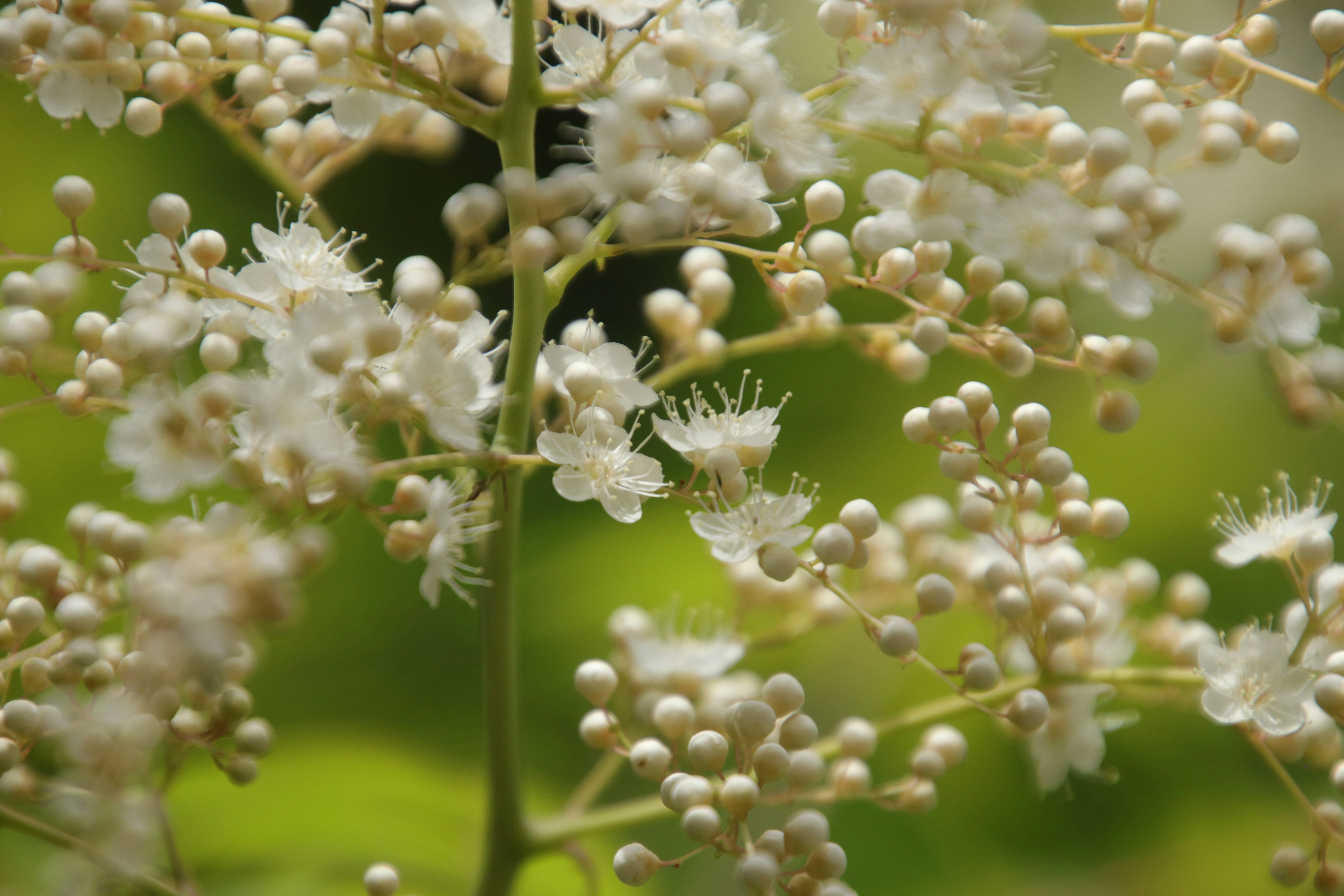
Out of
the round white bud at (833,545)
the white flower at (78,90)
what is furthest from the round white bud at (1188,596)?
the white flower at (78,90)

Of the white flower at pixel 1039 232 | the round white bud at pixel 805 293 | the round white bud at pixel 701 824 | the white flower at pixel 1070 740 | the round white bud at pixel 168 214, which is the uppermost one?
the white flower at pixel 1039 232

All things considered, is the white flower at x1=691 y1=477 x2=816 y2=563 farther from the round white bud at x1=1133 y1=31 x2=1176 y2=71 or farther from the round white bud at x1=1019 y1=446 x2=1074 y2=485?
the round white bud at x1=1133 y1=31 x2=1176 y2=71

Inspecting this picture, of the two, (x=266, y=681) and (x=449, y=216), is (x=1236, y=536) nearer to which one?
(x=449, y=216)

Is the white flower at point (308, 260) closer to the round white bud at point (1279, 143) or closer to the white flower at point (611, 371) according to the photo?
the white flower at point (611, 371)

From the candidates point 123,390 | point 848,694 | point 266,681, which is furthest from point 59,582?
point 848,694

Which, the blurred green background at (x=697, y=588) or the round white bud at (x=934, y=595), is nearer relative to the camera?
the round white bud at (x=934, y=595)

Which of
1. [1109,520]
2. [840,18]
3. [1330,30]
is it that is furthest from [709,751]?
[1330,30]

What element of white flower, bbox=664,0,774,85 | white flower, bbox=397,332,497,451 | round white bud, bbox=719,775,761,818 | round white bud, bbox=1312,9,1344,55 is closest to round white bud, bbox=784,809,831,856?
round white bud, bbox=719,775,761,818
